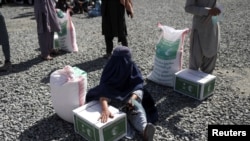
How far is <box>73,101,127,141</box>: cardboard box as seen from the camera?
2963 mm

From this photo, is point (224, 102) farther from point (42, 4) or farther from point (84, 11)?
point (84, 11)

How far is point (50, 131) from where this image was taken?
135 inches

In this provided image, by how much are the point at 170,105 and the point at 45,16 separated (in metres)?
2.80

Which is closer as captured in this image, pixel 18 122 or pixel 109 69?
pixel 109 69

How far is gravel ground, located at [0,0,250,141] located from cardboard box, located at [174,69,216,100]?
0.09 metres

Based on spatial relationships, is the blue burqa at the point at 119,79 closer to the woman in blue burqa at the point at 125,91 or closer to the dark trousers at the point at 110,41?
the woman in blue burqa at the point at 125,91

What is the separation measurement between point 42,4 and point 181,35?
8.38 ft

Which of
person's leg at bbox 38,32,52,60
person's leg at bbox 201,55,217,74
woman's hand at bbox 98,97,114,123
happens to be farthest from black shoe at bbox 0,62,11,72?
person's leg at bbox 201,55,217,74

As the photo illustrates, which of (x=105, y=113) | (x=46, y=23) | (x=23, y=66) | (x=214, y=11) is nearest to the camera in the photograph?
(x=105, y=113)

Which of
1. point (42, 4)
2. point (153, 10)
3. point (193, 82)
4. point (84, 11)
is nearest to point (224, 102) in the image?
point (193, 82)

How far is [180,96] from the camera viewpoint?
163 inches

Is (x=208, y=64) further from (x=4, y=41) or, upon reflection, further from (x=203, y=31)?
Result: (x=4, y=41)

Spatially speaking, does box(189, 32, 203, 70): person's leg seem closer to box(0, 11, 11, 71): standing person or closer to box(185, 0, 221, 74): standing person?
box(185, 0, 221, 74): standing person

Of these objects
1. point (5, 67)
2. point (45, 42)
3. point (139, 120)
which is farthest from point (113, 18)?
point (139, 120)
